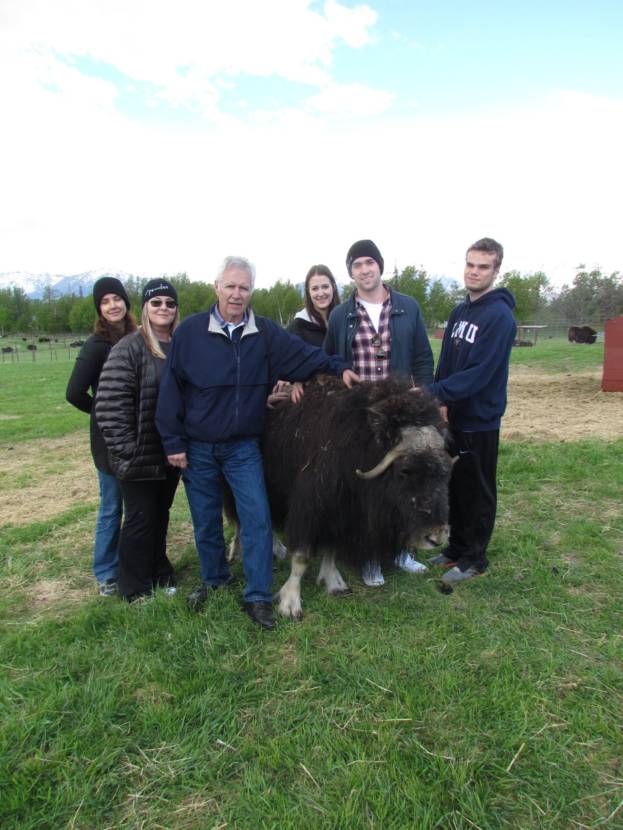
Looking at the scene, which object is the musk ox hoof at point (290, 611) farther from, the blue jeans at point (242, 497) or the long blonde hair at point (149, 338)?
the long blonde hair at point (149, 338)

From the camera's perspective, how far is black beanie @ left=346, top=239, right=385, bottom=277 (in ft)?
11.9

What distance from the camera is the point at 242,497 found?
3.39 metres

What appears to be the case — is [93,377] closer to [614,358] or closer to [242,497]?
[242,497]

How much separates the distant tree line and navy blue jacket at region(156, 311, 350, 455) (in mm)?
39163

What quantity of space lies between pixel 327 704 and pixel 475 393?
217cm

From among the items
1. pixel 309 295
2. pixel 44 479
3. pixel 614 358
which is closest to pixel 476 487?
pixel 309 295

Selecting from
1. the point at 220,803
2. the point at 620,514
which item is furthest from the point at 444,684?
the point at 620,514

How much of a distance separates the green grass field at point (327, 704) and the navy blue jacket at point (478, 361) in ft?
3.84

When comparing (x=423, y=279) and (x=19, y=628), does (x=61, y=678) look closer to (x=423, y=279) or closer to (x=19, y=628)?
(x=19, y=628)

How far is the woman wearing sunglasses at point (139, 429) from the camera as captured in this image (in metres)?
3.29

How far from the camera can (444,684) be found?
258 centimetres

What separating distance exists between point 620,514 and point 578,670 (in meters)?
2.47

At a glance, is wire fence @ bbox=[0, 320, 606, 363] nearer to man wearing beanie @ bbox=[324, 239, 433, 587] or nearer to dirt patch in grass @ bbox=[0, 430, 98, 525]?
dirt patch in grass @ bbox=[0, 430, 98, 525]

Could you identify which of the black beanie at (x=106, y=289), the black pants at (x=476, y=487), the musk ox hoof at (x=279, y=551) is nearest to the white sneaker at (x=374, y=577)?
the black pants at (x=476, y=487)
